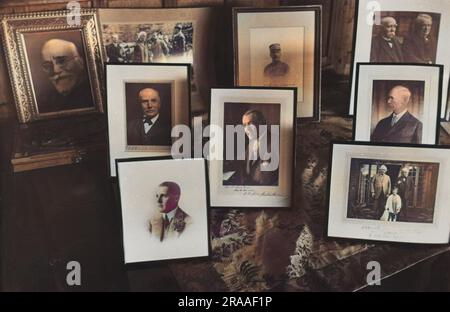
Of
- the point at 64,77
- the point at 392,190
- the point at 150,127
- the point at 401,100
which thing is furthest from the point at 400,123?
the point at 64,77

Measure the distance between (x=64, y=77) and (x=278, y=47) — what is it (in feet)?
2.00

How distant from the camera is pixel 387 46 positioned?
64.9 inches

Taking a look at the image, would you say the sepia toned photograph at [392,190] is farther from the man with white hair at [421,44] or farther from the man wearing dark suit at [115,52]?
the man wearing dark suit at [115,52]

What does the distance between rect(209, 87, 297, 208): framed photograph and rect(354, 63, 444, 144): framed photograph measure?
8.5 inches

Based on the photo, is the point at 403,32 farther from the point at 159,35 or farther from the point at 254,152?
the point at 159,35

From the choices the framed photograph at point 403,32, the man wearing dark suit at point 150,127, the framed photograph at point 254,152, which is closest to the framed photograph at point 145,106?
the man wearing dark suit at point 150,127

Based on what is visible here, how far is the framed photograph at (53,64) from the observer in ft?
5.03

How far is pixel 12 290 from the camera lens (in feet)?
4.21

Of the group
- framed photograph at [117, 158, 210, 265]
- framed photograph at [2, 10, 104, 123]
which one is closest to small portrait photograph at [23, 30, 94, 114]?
framed photograph at [2, 10, 104, 123]

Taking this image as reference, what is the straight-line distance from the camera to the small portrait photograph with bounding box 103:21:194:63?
160 cm

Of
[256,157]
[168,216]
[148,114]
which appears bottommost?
[168,216]

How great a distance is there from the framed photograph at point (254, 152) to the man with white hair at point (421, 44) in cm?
46
